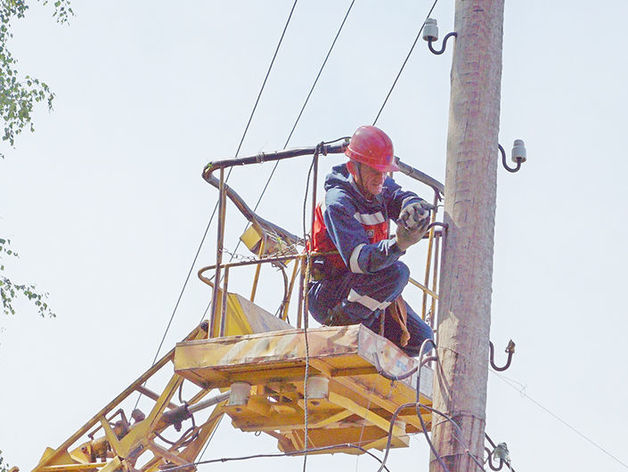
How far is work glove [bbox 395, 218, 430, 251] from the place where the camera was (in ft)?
23.3

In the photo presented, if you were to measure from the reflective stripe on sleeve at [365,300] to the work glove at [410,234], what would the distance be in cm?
100

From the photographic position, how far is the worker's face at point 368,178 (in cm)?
848

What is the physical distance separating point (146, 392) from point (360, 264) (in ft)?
14.3

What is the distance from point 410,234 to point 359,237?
96cm

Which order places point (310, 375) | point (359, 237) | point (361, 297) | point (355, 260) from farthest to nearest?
point (361, 297) < point (310, 375) < point (359, 237) < point (355, 260)

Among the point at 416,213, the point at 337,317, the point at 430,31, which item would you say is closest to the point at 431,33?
the point at 430,31

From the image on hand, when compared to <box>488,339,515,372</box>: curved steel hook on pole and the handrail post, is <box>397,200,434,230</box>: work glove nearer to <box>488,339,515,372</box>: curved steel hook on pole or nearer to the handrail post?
<box>488,339,515,372</box>: curved steel hook on pole

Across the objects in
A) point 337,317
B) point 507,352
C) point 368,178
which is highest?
point 368,178

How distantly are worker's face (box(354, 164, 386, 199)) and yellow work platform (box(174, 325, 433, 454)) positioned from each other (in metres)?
1.07

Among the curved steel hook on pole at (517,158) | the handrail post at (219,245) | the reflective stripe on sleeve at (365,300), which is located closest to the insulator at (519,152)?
the curved steel hook on pole at (517,158)

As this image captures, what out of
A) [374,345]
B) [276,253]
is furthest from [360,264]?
[276,253]

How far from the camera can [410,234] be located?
23.6ft

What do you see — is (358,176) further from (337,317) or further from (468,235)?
(468,235)

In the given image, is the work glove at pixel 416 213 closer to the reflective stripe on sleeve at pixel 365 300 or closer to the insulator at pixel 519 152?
the insulator at pixel 519 152
